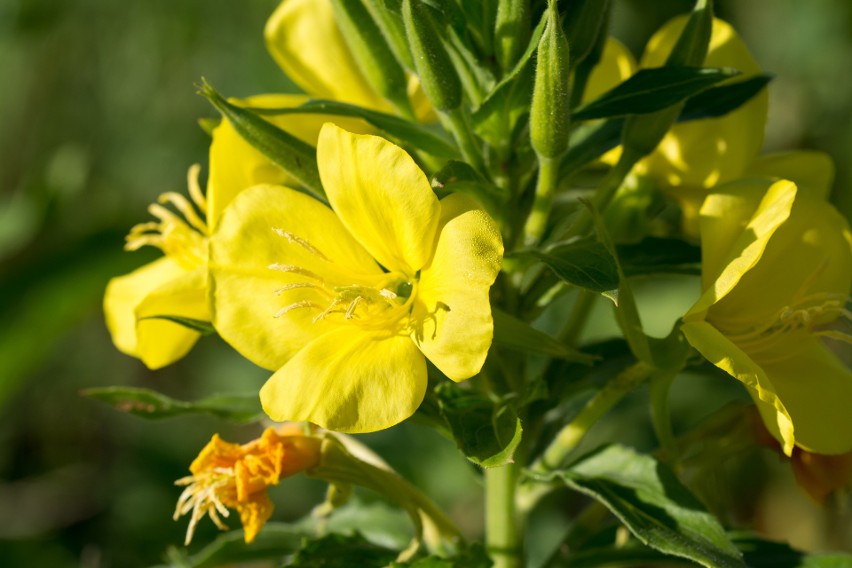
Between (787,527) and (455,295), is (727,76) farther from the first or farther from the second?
(787,527)

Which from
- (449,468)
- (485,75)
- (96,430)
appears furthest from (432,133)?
(96,430)

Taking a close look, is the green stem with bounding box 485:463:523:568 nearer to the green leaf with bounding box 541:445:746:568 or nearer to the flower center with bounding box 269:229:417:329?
the green leaf with bounding box 541:445:746:568

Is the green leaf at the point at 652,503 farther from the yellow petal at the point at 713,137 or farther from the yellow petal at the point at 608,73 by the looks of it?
the yellow petal at the point at 608,73

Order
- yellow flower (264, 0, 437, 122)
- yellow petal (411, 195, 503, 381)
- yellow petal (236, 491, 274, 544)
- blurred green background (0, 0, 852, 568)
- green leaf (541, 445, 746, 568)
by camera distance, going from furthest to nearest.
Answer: blurred green background (0, 0, 852, 568) < yellow flower (264, 0, 437, 122) < yellow petal (236, 491, 274, 544) < green leaf (541, 445, 746, 568) < yellow petal (411, 195, 503, 381)

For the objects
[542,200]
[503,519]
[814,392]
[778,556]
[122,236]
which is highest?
[542,200]

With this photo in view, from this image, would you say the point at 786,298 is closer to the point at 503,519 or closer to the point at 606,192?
the point at 606,192

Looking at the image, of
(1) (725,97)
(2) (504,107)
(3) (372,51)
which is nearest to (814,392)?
(1) (725,97)

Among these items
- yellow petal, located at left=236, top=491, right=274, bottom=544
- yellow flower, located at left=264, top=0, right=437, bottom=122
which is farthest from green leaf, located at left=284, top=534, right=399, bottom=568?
yellow flower, located at left=264, top=0, right=437, bottom=122
